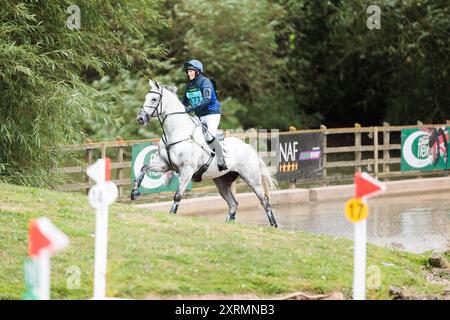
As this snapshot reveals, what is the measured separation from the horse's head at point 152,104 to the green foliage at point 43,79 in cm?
257

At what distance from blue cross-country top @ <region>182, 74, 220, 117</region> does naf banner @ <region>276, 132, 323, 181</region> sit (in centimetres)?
754

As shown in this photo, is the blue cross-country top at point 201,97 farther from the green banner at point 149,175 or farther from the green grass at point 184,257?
the green banner at point 149,175

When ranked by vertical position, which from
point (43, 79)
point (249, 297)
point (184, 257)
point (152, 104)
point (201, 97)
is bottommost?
point (249, 297)

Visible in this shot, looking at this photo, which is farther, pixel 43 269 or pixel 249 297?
pixel 249 297

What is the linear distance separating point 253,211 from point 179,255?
460 inches

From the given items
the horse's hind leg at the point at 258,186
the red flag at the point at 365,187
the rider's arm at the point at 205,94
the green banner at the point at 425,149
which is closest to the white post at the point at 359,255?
the red flag at the point at 365,187

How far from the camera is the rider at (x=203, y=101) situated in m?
18.8

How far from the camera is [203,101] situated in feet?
62.4

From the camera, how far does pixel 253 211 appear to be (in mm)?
24969

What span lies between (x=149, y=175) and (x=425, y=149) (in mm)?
9398

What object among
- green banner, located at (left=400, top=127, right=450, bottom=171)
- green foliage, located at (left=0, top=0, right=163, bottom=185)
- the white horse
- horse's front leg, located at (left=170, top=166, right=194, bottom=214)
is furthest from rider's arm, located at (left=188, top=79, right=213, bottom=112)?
green banner, located at (left=400, top=127, right=450, bottom=171)

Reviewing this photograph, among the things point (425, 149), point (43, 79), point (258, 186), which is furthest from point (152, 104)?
point (425, 149)

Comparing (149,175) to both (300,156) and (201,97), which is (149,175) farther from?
(201,97)
